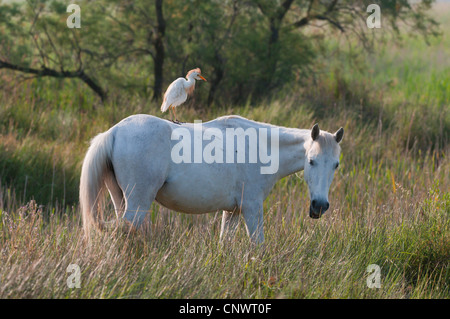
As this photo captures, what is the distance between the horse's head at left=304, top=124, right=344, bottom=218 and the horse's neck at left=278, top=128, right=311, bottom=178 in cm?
22

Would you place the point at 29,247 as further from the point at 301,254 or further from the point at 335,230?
the point at 335,230

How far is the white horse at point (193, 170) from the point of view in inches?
182

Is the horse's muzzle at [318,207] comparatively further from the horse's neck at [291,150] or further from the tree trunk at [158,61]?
the tree trunk at [158,61]

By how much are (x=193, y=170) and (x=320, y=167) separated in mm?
1011

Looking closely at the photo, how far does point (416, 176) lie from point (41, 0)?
7.53 meters

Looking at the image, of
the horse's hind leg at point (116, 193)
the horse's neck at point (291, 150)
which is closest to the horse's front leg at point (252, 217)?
the horse's neck at point (291, 150)

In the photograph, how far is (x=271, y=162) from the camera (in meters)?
5.02

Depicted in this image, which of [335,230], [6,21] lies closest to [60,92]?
[6,21]

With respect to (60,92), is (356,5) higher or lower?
higher

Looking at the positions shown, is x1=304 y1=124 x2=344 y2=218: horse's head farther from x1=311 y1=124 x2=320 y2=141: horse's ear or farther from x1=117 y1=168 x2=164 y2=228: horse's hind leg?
x1=117 y1=168 x2=164 y2=228: horse's hind leg

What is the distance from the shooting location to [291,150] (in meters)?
5.00

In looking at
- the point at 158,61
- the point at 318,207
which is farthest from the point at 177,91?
the point at 158,61

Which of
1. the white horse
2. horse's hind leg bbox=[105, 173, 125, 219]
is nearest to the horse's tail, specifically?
the white horse

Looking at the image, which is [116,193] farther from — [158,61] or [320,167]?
[158,61]
